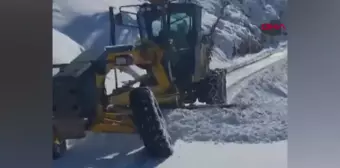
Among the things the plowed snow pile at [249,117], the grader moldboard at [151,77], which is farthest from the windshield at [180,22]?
the plowed snow pile at [249,117]

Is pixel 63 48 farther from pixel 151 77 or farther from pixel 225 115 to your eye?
pixel 225 115

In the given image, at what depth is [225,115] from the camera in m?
2.58

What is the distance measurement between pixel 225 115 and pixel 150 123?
1.26 feet

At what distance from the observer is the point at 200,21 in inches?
102

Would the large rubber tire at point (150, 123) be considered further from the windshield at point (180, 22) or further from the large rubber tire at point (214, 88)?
the windshield at point (180, 22)

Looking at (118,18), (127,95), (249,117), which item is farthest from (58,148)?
(249,117)

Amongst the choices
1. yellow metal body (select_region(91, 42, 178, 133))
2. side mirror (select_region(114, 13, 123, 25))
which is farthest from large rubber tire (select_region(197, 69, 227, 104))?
side mirror (select_region(114, 13, 123, 25))

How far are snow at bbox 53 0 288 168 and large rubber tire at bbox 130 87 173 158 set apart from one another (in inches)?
1.5

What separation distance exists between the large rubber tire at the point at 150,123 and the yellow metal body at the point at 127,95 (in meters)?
0.03

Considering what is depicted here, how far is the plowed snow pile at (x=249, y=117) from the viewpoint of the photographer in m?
2.52

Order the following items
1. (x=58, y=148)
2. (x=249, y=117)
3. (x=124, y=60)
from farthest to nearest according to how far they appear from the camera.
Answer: (x=58, y=148) → (x=124, y=60) → (x=249, y=117)

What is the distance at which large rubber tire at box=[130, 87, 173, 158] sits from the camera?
262 centimetres

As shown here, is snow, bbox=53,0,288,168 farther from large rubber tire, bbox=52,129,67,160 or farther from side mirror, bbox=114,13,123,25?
large rubber tire, bbox=52,129,67,160

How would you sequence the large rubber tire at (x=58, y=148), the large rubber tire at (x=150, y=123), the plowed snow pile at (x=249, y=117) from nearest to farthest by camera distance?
the plowed snow pile at (x=249, y=117), the large rubber tire at (x=150, y=123), the large rubber tire at (x=58, y=148)
